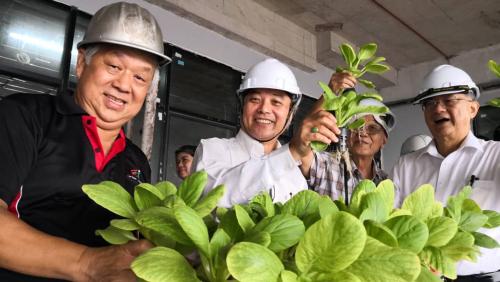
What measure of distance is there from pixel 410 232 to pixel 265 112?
104cm

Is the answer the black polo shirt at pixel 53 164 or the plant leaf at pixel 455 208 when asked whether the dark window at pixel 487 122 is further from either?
the black polo shirt at pixel 53 164

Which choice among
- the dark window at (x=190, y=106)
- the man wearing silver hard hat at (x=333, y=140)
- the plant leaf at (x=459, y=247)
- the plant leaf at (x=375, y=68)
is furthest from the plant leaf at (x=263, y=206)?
the dark window at (x=190, y=106)

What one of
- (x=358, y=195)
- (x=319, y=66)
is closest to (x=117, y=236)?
(x=358, y=195)

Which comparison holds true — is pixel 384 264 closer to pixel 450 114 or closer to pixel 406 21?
pixel 450 114

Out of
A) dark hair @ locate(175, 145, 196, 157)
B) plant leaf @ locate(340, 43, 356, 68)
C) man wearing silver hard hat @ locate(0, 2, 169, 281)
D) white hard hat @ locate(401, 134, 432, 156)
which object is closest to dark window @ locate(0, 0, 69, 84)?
dark hair @ locate(175, 145, 196, 157)

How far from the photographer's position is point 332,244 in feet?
1.11

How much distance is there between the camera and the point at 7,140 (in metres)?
0.71

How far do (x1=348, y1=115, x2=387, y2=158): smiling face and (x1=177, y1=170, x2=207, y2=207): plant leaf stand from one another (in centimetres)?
178

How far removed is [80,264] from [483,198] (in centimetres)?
149

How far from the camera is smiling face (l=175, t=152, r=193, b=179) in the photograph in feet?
10.4

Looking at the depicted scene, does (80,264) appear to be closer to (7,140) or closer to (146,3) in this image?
(7,140)

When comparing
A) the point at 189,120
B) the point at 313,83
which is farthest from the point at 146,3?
the point at 313,83

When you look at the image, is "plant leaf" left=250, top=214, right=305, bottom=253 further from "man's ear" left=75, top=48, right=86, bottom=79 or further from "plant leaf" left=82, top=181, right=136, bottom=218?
"man's ear" left=75, top=48, right=86, bottom=79

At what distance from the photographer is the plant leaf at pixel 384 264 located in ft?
1.09
